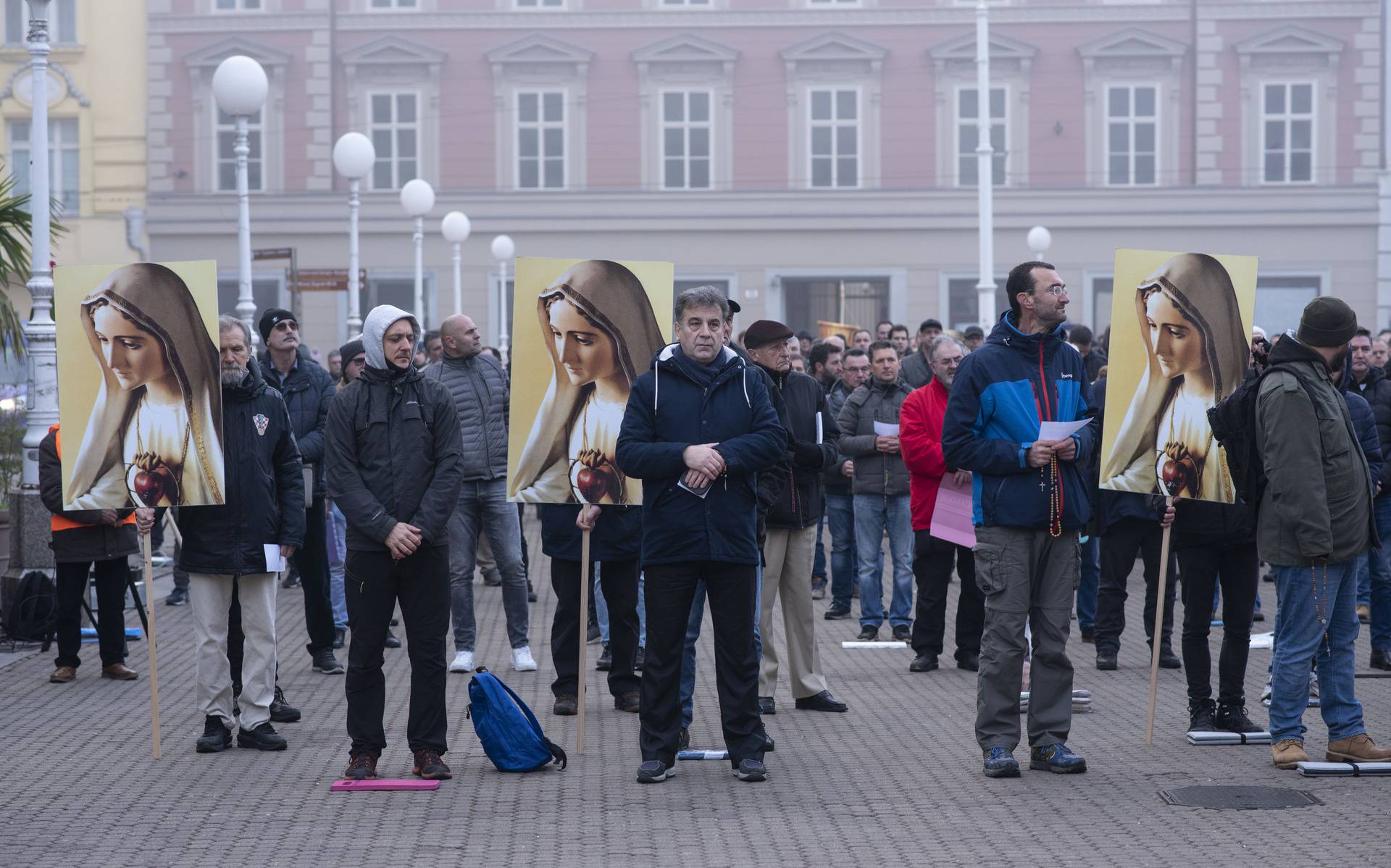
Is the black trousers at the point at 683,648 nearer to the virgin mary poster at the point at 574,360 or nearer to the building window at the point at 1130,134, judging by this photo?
the virgin mary poster at the point at 574,360

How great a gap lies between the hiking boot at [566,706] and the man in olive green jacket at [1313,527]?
3695 millimetres

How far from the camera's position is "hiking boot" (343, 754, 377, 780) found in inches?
306

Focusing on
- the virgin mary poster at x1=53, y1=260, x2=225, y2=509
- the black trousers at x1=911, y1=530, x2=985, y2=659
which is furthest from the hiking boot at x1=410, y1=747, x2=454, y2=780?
the black trousers at x1=911, y1=530, x2=985, y2=659

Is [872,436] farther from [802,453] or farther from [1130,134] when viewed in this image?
[1130,134]

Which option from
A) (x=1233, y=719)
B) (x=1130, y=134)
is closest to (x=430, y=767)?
(x=1233, y=719)

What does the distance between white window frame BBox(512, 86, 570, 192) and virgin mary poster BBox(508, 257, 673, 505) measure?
29703mm

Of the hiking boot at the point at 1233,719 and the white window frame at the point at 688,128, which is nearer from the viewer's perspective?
the hiking boot at the point at 1233,719

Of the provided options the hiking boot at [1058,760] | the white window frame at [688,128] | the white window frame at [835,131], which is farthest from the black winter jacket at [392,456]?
the white window frame at [835,131]

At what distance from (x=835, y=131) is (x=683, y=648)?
1235 inches

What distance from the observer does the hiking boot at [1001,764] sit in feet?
25.5

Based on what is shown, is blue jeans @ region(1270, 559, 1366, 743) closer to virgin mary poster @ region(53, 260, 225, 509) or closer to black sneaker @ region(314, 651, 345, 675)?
virgin mary poster @ region(53, 260, 225, 509)

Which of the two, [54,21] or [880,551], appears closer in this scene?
[880,551]

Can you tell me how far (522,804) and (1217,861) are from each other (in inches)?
113

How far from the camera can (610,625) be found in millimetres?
9570
